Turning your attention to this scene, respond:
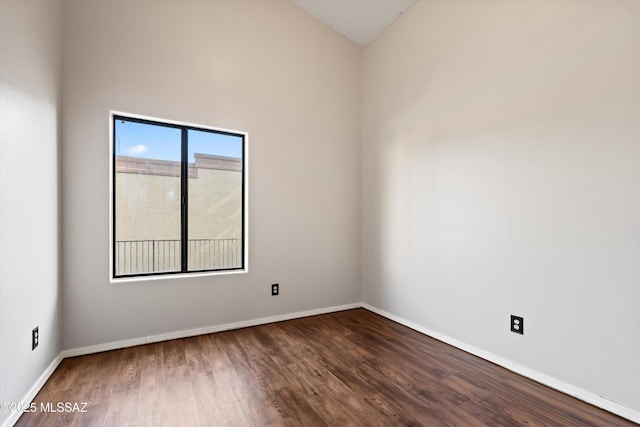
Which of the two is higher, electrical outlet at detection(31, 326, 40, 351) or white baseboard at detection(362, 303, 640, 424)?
electrical outlet at detection(31, 326, 40, 351)

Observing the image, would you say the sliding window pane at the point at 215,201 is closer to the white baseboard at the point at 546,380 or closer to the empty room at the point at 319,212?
the empty room at the point at 319,212

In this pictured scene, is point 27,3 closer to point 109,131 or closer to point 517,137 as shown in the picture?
point 109,131

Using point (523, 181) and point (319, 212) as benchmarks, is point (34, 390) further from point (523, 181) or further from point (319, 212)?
point (523, 181)

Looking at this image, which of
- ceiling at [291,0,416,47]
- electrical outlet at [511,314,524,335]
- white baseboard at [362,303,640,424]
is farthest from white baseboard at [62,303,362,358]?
ceiling at [291,0,416,47]

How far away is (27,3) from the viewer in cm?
189

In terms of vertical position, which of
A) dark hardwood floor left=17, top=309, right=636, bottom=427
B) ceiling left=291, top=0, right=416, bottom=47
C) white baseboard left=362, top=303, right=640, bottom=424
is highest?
ceiling left=291, top=0, right=416, bottom=47

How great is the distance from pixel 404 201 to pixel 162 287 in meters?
2.52

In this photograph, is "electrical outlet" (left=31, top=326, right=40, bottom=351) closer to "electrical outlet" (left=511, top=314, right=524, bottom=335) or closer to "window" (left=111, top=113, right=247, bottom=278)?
"window" (left=111, top=113, right=247, bottom=278)

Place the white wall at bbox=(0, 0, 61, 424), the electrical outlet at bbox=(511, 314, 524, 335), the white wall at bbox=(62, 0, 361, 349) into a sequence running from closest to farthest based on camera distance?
the white wall at bbox=(0, 0, 61, 424) → the electrical outlet at bbox=(511, 314, 524, 335) → the white wall at bbox=(62, 0, 361, 349)

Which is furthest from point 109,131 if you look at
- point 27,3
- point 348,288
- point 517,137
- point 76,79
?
point 517,137

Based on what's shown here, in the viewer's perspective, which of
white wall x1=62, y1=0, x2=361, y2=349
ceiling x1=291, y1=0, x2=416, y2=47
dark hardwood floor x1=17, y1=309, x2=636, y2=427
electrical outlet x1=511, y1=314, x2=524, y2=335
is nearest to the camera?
dark hardwood floor x1=17, y1=309, x2=636, y2=427

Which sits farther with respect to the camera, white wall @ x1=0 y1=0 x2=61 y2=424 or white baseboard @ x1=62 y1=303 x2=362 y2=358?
white baseboard @ x1=62 y1=303 x2=362 y2=358

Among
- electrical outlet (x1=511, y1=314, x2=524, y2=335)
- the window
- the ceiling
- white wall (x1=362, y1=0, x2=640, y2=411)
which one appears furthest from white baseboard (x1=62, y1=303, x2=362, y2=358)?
the ceiling

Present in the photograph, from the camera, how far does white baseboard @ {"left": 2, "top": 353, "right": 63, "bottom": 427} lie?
1630mm
